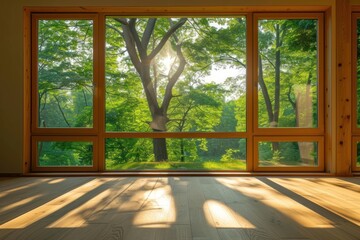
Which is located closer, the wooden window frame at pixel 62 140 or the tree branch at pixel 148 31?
the wooden window frame at pixel 62 140

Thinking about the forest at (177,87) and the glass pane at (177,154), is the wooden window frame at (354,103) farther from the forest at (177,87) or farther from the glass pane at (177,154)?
the glass pane at (177,154)

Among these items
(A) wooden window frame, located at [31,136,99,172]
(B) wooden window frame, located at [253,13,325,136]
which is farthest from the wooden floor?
(B) wooden window frame, located at [253,13,325,136]

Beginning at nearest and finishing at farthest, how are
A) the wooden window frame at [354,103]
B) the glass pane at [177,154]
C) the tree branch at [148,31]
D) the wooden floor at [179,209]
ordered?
the wooden floor at [179,209], the wooden window frame at [354,103], the glass pane at [177,154], the tree branch at [148,31]

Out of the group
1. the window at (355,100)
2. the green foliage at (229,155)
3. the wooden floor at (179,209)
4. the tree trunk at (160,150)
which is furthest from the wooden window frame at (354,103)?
the tree trunk at (160,150)

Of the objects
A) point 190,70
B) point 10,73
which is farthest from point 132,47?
point 10,73

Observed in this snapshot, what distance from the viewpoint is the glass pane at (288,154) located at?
4.56 metres

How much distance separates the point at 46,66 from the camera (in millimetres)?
4609

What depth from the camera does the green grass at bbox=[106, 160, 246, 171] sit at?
4.61 metres

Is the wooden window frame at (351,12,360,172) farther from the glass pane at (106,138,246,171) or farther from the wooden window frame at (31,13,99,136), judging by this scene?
the wooden window frame at (31,13,99,136)

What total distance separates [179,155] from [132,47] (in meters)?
1.64

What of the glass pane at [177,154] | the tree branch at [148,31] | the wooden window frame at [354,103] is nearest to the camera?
the wooden window frame at [354,103]

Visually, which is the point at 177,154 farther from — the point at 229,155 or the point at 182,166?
the point at 229,155

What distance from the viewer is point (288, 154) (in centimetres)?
456

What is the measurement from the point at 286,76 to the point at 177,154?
5.99 ft
